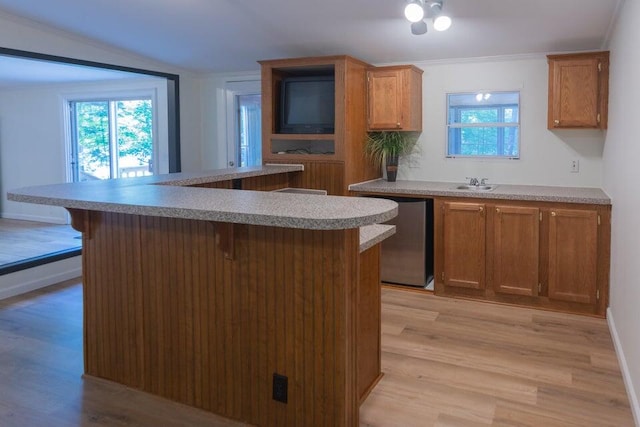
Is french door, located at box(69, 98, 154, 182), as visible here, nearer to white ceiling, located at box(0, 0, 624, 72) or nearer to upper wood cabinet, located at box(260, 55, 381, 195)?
white ceiling, located at box(0, 0, 624, 72)

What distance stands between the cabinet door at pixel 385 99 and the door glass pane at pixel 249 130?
1566 millimetres

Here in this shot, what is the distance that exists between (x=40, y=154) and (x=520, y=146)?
6.71 m

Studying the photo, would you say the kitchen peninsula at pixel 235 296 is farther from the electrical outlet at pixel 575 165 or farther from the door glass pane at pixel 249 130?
the door glass pane at pixel 249 130

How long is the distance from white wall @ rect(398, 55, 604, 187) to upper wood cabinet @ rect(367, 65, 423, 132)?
8.9 inches

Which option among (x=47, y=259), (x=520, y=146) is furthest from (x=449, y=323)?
(x=47, y=259)

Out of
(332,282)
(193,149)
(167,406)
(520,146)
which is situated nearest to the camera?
(332,282)

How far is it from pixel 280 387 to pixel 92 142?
6441mm

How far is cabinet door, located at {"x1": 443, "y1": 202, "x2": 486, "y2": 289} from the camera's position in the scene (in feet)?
13.7

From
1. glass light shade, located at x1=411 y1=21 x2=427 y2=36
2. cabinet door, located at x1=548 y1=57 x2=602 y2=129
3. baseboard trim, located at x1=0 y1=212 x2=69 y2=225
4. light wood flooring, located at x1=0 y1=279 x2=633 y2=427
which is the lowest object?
light wood flooring, located at x1=0 y1=279 x2=633 y2=427

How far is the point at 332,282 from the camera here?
2.11 m

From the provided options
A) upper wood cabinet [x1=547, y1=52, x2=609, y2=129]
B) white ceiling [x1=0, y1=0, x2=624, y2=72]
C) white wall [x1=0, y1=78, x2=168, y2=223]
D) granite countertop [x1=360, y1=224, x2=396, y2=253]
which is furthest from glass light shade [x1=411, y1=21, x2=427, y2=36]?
white wall [x1=0, y1=78, x2=168, y2=223]

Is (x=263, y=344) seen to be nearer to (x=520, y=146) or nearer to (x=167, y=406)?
(x=167, y=406)

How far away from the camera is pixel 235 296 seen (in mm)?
2355

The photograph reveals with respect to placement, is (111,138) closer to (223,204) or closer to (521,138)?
(521,138)
